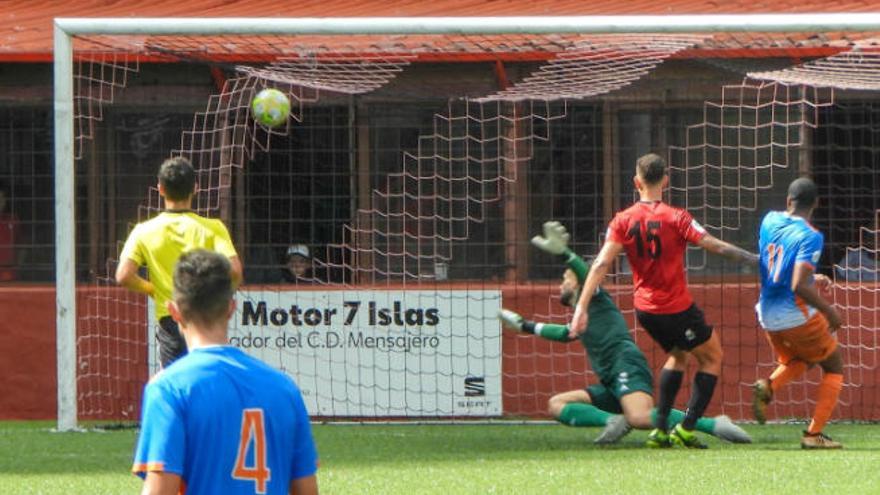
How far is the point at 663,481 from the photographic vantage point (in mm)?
8680

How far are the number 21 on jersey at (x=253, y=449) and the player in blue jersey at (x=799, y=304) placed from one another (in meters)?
6.66

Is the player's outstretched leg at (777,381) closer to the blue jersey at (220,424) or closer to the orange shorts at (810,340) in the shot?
the orange shorts at (810,340)

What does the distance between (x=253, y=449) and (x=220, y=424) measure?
11 centimetres

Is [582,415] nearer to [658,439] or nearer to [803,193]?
[658,439]

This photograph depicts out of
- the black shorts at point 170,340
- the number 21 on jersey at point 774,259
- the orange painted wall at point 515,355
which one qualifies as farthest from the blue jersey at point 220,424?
the orange painted wall at point 515,355

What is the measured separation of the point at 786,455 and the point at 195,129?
253 inches

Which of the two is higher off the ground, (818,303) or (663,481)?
(818,303)

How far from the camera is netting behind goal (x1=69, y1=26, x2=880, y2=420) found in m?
13.4

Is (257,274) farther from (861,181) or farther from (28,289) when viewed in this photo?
(861,181)

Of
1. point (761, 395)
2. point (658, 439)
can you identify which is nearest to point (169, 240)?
point (658, 439)

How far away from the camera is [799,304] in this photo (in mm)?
10422

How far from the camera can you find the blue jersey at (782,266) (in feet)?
Result: 33.5

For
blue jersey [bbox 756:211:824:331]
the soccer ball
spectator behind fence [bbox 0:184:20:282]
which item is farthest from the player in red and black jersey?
spectator behind fence [bbox 0:184:20:282]

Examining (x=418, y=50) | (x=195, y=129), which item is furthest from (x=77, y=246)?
(x=418, y=50)
